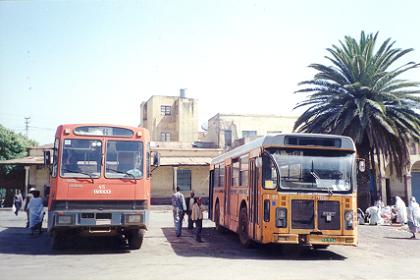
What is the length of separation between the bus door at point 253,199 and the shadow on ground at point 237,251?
608 mm

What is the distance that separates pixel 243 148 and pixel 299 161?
2690 millimetres

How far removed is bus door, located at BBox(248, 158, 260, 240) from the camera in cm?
1147

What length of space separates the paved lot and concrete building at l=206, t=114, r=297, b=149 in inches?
1410

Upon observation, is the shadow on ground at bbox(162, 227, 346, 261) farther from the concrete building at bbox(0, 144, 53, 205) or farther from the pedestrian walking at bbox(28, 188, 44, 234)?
the concrete building at bbox(0, 144, 53, 205)

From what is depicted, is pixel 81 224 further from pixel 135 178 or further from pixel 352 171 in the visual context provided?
pixel 352 171

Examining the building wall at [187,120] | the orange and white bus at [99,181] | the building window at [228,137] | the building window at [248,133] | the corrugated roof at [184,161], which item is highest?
the building wall at [187,120]

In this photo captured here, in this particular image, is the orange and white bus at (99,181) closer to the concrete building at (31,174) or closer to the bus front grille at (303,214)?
the bus front grille at (303,214)

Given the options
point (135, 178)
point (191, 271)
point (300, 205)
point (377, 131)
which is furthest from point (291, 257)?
point (377, 131)

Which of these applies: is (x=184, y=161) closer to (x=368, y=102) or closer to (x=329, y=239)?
(x=368, y=102)

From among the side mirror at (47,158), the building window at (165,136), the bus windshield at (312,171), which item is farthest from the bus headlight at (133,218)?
the building window at (165,136)

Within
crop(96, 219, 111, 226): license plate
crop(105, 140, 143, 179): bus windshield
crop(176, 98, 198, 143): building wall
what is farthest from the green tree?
crop(96, 219, 111, 226): license plate

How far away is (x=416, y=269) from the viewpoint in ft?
33.0

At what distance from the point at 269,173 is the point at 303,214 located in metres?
1.26

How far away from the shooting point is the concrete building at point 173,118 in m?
56.2
